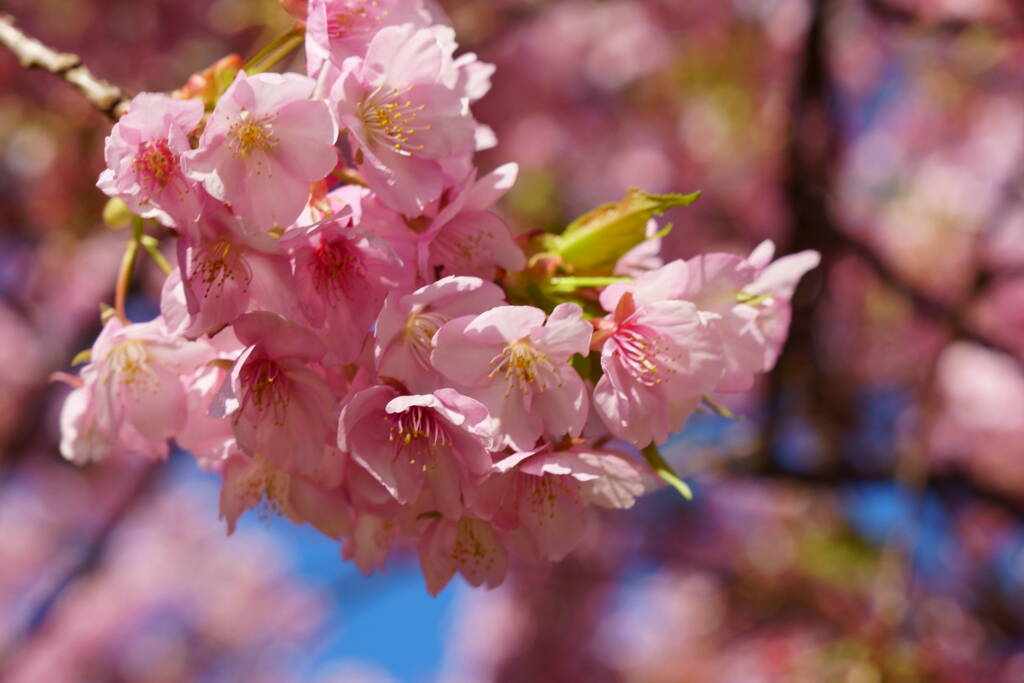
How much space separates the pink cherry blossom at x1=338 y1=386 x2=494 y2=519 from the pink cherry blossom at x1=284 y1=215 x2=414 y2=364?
7cm

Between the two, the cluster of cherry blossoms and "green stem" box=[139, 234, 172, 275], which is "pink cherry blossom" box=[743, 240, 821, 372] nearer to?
the cluster of cherry blossoms

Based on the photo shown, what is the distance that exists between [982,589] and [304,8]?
4.40 m

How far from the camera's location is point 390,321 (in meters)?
0.91

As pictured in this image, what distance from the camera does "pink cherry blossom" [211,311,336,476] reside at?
921mm

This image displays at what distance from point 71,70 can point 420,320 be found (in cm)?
65

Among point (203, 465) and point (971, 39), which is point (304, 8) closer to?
point (203, 465)

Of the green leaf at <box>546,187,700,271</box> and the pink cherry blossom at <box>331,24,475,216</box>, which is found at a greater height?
the pink cherry blossom at <box>331,24,475,216</box>

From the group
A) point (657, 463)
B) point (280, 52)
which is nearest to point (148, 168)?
point (280, 52)

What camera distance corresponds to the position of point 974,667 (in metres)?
4.29

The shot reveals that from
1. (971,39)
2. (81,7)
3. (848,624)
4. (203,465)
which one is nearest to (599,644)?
(848,624)

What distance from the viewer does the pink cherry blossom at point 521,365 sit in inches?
35.8

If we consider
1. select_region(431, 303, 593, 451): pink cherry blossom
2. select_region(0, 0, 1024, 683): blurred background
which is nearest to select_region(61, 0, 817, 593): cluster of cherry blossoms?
select_region(431, 303, 593, 451): pink cherry blossom

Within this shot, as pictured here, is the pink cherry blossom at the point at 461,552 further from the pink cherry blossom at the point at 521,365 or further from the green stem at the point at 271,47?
the green stem at the point at 271,47

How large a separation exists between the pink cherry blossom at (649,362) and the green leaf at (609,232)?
111mm
